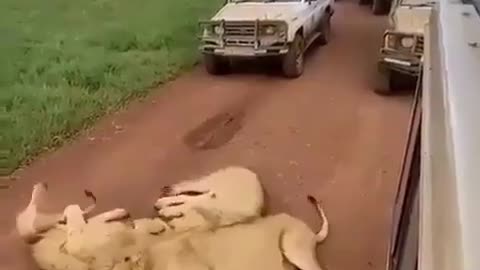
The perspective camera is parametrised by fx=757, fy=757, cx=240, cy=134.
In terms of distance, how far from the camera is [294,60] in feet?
27.7

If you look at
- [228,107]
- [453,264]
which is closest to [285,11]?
[228,107]

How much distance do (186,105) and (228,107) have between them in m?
0.42

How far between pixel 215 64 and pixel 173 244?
14.5 ft

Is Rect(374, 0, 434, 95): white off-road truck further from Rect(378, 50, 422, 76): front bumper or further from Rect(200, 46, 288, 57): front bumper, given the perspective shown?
Rect(200, 46, 288, 57): front bumper

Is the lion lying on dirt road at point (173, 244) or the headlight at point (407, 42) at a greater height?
the headlight at point (407, 42)

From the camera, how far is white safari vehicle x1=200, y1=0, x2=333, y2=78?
830 centimetres

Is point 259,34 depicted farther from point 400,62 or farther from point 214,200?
point 214,200

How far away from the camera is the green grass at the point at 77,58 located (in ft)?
21.9

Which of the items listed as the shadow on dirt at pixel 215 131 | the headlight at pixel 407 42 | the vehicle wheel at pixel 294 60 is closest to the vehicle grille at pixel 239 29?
the vehicle wheel at pixel 294 60

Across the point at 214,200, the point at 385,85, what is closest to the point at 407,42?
the point at 385,85

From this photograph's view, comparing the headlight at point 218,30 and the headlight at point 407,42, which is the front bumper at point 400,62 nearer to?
the headlight at point 407,42

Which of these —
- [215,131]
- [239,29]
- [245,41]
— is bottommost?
[215,131]

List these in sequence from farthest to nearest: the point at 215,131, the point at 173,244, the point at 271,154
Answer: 1. the point at 215,131
2. the point at 271,154
3. the point at 173,244

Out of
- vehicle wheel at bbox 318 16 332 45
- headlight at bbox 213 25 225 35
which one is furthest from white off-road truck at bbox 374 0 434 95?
vehicle wheel at bbox 318 16 332 45
